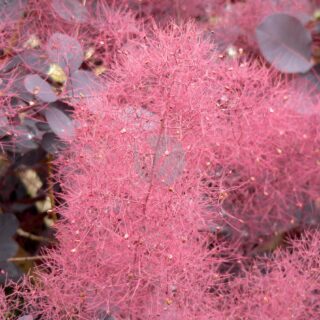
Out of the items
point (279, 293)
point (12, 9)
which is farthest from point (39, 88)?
point (279, 293)

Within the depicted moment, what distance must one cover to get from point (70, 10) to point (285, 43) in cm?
39

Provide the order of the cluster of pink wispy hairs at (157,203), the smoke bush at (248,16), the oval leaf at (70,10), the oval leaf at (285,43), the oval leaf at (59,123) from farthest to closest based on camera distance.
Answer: the smoke bush at (248,16) → the oval leaf at (285,43) → the oval leaf at (70,10) → the oval leaf at (59,123) → the cluster of pink wispy hairs at (157,203)

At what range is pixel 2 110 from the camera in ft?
3.64

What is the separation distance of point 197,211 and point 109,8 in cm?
44

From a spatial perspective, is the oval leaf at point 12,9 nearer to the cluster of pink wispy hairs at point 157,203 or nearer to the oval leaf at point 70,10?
the oval leaf at point 70,10

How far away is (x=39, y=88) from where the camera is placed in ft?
3.64

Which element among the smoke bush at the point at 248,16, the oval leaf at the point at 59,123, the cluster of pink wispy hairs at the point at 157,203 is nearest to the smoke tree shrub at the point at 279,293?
the cluster of pink wispy hairs at the point at 157,203

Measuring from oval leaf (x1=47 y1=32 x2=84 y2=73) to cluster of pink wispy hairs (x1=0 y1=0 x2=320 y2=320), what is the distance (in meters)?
0.06

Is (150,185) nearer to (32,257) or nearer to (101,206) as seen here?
(101,206)

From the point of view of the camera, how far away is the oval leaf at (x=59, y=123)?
1104mm

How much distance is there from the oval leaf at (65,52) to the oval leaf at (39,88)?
0.17 ft

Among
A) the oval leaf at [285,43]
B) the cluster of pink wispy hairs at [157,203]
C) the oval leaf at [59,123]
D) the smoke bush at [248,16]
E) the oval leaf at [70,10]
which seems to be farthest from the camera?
the smoke bush at [248,16]

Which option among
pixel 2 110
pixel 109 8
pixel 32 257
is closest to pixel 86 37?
pixel 109 8

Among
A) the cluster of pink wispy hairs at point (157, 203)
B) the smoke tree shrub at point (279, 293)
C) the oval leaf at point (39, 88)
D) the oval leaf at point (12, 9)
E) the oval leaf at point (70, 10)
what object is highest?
the oval leaf at point (12, 9)
